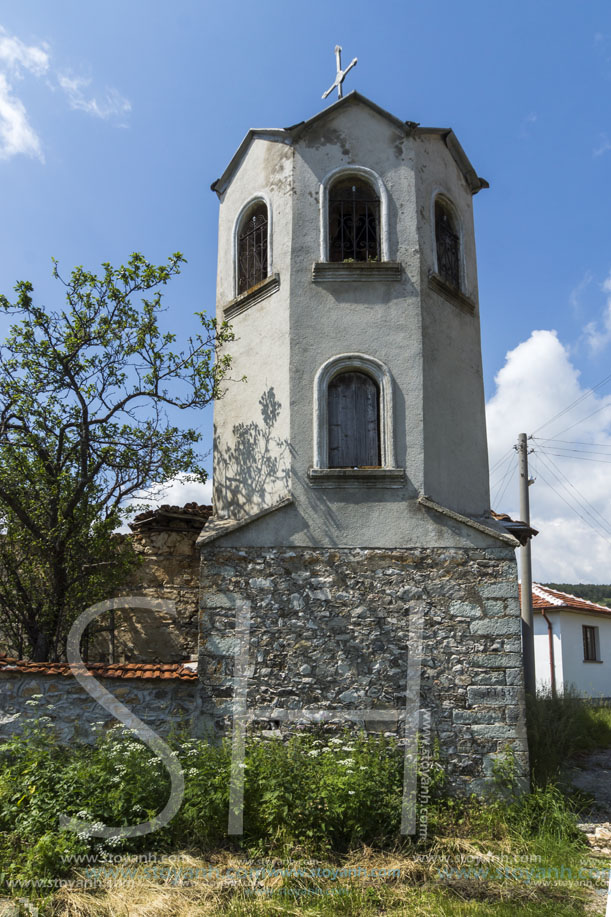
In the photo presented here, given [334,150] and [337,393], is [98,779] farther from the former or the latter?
[334,150]

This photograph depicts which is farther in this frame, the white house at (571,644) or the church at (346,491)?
the white house at (571,644)

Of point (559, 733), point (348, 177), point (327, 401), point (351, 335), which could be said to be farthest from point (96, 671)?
point (348, 177)

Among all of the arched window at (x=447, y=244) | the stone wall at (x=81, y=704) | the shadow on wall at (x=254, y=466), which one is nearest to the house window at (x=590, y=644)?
the arched window at (x=447, y=244)

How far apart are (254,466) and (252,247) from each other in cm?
361

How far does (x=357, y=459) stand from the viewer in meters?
8.78

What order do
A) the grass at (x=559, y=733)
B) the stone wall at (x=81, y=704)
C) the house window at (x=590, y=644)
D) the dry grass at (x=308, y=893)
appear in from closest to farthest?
the dry grass at (x=308, y=893) → the stone wall at (x=81, y=704) → the grass at (x=559, y=733) → the house window at (x=590, y=644)

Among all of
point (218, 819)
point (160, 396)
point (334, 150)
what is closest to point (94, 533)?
point (160, 396)

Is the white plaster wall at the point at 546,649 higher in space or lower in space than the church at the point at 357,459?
lower

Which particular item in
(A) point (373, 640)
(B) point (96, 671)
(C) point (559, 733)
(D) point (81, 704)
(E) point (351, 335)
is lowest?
(C) point (559, 733)

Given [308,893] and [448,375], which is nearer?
[308,893]

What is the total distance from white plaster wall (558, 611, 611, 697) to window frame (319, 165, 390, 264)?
1700cm

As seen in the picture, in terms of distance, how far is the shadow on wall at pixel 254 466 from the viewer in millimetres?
8734

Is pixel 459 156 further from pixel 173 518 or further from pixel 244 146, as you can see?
pixel 173 518

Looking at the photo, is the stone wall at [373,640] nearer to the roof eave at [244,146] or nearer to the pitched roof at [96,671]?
the pitched roof at [96,671]
